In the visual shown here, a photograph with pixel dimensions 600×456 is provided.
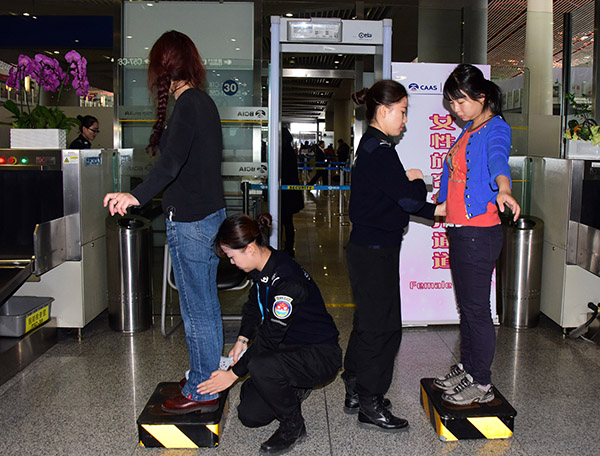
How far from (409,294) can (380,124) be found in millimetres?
1846

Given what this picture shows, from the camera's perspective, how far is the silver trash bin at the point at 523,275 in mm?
4133

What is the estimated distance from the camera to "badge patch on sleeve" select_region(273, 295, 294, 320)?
2268mm

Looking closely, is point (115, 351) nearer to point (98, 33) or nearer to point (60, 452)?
point (60, 452)

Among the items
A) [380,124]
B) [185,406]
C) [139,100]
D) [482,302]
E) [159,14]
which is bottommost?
[185,406]

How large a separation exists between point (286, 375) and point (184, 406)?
18.6 inches

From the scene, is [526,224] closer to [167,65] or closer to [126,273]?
[126,273]

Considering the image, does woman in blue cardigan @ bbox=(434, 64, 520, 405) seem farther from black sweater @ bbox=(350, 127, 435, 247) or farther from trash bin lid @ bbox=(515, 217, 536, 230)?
trash bin lid @ bbox=(515, 217, 536, 230)

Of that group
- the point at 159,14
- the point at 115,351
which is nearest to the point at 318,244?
the point at 159,14

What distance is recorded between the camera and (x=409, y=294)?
4.09 m

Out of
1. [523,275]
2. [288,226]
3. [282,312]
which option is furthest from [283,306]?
[288,226]

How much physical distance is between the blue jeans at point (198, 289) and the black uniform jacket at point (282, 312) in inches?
6.1

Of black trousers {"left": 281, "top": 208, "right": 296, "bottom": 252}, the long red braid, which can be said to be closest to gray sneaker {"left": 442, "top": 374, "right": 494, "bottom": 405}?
the long red braid

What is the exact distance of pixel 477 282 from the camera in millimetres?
2512

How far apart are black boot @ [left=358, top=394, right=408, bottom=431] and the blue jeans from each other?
0.67 meters
